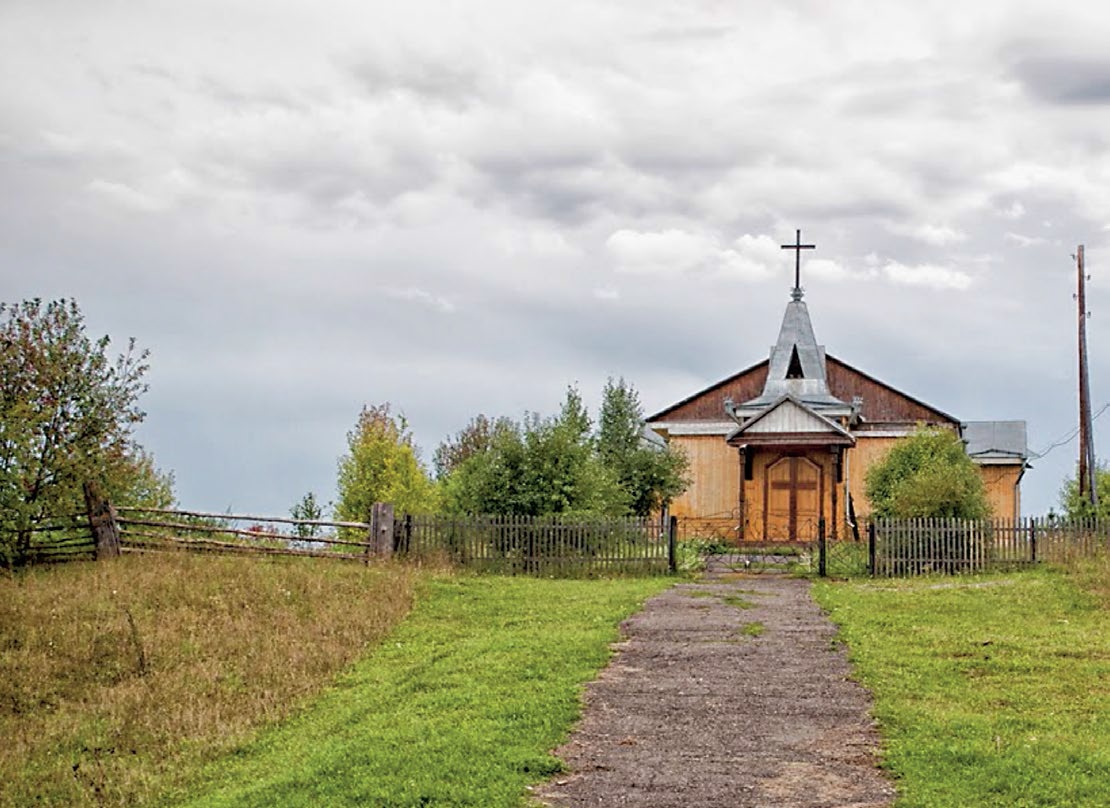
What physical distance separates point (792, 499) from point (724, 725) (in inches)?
1092

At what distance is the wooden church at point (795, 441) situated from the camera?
3844 centimetres

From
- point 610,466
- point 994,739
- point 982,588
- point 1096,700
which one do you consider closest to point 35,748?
point 994,739

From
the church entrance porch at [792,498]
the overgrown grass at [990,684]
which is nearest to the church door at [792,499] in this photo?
the church entrance porch at [792,498]

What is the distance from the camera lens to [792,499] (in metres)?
39.4

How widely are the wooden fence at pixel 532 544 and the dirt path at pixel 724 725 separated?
815 centimetres

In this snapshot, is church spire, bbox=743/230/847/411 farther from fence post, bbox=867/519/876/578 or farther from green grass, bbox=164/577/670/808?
green grass, bbox=164/577/670/808

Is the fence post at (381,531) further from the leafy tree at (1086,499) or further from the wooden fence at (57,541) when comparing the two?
the leafy tree at (1086,499)

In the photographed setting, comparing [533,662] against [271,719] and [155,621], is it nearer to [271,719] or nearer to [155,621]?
[271,719]

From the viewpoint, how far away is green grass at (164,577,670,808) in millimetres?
10062

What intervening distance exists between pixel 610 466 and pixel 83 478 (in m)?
16.9

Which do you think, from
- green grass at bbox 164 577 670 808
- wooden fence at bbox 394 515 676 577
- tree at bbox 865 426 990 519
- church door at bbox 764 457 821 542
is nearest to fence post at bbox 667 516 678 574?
wooden fence at bbox 394 515 676 577

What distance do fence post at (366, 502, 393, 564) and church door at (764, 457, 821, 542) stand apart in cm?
1560

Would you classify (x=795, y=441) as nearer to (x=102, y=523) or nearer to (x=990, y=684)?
(x=102, y=523)

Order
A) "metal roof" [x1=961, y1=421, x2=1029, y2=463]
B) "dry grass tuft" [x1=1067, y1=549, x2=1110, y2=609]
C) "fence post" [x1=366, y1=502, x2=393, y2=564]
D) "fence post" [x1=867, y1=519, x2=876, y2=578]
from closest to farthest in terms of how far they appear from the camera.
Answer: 1. "dry grass tuft" [x1=1067, y1=549, x2=1110, y2=609]
2. "fence post" [x1=366, y1=502, x2=393, y2=564]
3. "fence post" [x1=867, y1=519, x2=876, y2=578]
4. "metal roof" [x1=961, y1=421, x2=1029, y2=463]
